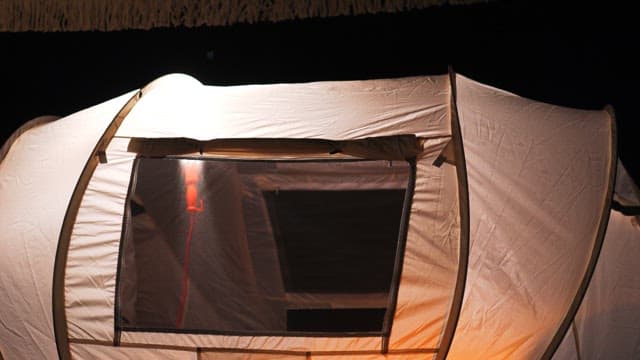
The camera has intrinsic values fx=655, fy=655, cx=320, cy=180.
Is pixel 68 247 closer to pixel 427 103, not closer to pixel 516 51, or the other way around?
pixel 427 103

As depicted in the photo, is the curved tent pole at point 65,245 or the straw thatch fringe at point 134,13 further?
the straw thatch fringe at point 134,13

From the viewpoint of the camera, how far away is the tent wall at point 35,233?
5.57ft

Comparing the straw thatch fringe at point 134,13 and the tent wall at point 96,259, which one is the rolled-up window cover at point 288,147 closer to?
the tent wall at point 96,259

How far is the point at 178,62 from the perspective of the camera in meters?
3.21

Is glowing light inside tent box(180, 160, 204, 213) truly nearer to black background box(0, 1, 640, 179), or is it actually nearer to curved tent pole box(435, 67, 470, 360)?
curved tent pole box(435, 67, 470, 360)

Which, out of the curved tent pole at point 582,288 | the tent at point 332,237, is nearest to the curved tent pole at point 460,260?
the tent at point 332,237

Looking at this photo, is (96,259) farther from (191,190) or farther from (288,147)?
(288,147)

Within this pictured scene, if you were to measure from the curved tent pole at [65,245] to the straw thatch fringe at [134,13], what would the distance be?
3.58ft

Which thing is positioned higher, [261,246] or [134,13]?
[134,13]

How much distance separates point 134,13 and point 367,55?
105 centimetres

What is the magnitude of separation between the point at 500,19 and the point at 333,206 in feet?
5.24

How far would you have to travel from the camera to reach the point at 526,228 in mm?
1594

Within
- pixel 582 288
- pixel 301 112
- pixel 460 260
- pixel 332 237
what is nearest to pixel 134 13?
pixel 301 112

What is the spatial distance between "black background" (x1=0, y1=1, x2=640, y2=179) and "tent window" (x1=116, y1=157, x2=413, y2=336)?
1407 mm
